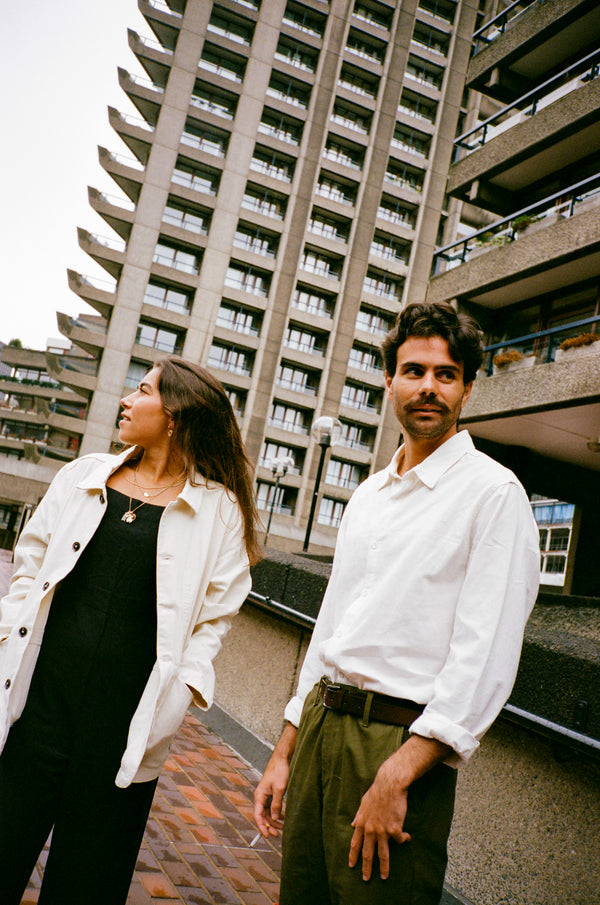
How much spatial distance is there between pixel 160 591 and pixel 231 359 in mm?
40025

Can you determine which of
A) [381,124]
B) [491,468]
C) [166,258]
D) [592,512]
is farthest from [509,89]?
[381,124]

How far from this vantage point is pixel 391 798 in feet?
4.70

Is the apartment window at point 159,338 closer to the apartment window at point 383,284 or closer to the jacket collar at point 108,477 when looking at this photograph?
the apartment window at point 383,284

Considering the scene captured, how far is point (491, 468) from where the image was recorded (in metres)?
1.70

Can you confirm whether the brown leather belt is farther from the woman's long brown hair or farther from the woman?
the woman's long brown hair

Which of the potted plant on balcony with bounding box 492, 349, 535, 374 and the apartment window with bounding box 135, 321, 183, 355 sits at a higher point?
the apartment window with bounding box 135, 321, 183, 355

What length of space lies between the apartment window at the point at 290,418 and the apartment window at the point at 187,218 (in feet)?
39.3

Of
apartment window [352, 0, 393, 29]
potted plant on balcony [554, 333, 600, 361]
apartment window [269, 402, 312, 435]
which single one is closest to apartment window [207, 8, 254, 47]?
apartment window [352, 0, 393, 29]

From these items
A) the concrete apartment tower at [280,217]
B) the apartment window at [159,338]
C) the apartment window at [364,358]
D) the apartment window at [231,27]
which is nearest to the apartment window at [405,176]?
the concrete apartment tower at [280,217]

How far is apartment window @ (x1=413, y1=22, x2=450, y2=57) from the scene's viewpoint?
47.3 m

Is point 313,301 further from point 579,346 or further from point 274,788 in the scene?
point 274,788

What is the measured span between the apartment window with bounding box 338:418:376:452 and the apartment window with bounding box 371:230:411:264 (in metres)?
11.9

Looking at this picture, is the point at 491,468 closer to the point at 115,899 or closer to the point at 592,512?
the point at 115,899

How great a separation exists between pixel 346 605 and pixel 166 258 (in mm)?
40893
